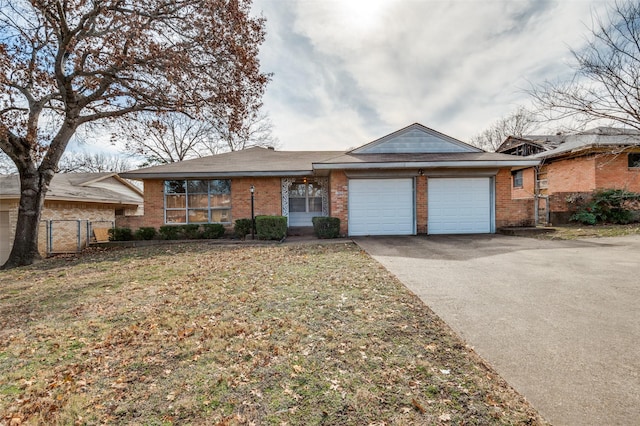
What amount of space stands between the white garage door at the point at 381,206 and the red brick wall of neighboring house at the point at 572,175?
10.9 m

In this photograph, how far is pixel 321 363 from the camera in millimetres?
2629

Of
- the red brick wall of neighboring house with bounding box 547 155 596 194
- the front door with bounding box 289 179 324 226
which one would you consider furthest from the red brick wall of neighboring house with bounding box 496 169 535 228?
the front door with bounding box 289 179 324 226

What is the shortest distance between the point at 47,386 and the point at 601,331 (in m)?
5.38

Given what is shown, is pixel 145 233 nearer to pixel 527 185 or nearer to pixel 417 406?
pixel 417 406

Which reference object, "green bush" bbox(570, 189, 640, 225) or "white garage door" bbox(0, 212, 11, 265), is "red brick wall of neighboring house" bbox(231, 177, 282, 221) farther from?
"green bush" bbox(570, 189, 640, 225)

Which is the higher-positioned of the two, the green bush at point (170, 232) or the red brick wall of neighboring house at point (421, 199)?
the red brick wall of neighboring house at point (421, 199)

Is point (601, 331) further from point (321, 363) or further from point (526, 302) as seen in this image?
point (321, 363)

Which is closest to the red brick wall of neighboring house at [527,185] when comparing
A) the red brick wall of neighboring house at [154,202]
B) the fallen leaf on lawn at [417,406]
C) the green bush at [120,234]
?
the red brick wall of neighboring house at [154,202]

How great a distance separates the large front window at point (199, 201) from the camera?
13.1m

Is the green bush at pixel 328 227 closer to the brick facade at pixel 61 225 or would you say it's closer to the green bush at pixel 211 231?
the green bush at pixel 211 231

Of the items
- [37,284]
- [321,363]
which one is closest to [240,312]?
[321,363]

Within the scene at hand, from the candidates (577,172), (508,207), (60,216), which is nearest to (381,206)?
(508,207)

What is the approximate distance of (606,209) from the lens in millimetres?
13023

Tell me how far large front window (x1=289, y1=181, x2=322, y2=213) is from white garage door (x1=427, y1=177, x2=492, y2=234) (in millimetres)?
5212
